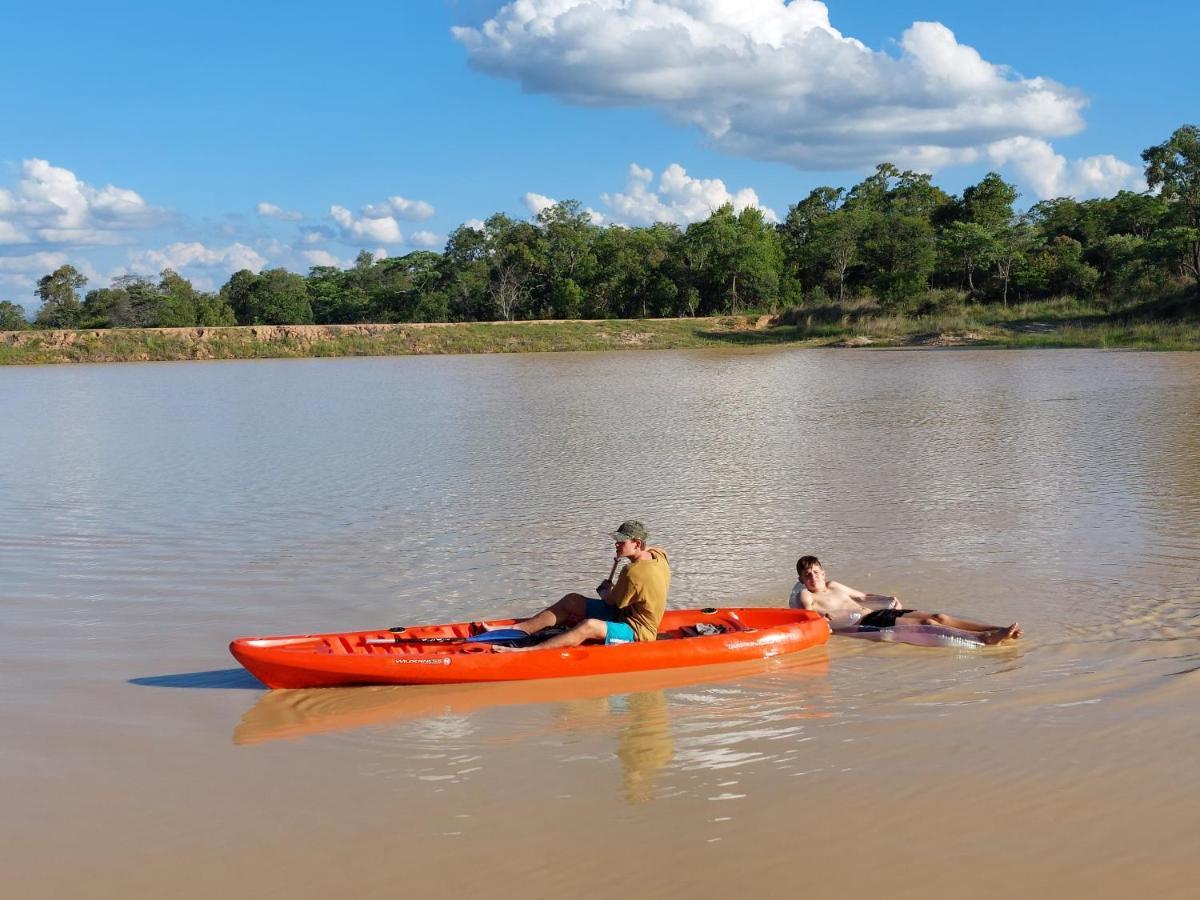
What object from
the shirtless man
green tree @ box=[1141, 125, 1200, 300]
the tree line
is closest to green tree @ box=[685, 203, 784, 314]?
the tree line

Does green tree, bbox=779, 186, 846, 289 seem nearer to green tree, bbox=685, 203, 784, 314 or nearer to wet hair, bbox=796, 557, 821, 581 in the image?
green tree, bbox=685, 203, 784, 314

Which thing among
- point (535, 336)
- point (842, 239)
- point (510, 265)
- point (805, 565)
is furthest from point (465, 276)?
point (805, 565)

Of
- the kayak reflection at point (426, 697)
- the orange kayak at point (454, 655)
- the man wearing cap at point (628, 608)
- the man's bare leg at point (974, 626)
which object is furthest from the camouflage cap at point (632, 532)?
the man's bare leg at point (974, 626)

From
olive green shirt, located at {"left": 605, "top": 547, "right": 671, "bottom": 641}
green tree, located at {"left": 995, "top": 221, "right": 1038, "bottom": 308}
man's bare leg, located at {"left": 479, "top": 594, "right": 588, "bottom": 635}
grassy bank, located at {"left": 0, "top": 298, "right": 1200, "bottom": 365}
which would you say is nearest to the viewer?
olive green shirt, located at {"left": 605, "top": 547, "right": 671, "bottom": 641}

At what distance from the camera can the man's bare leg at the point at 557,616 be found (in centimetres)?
830

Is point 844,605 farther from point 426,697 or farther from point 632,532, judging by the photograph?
point 426,697

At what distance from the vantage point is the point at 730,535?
1285 cm

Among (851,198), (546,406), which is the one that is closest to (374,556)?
(546,406)

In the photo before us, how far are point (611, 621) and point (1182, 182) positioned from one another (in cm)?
5217

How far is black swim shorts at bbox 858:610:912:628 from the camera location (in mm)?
8844

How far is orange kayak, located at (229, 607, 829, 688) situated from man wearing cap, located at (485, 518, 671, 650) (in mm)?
142

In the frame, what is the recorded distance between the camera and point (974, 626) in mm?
8617

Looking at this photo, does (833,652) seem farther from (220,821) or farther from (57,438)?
(57,438)

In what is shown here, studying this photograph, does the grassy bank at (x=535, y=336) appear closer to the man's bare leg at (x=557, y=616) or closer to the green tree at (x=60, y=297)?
the green tree at (x=60, y=297)
